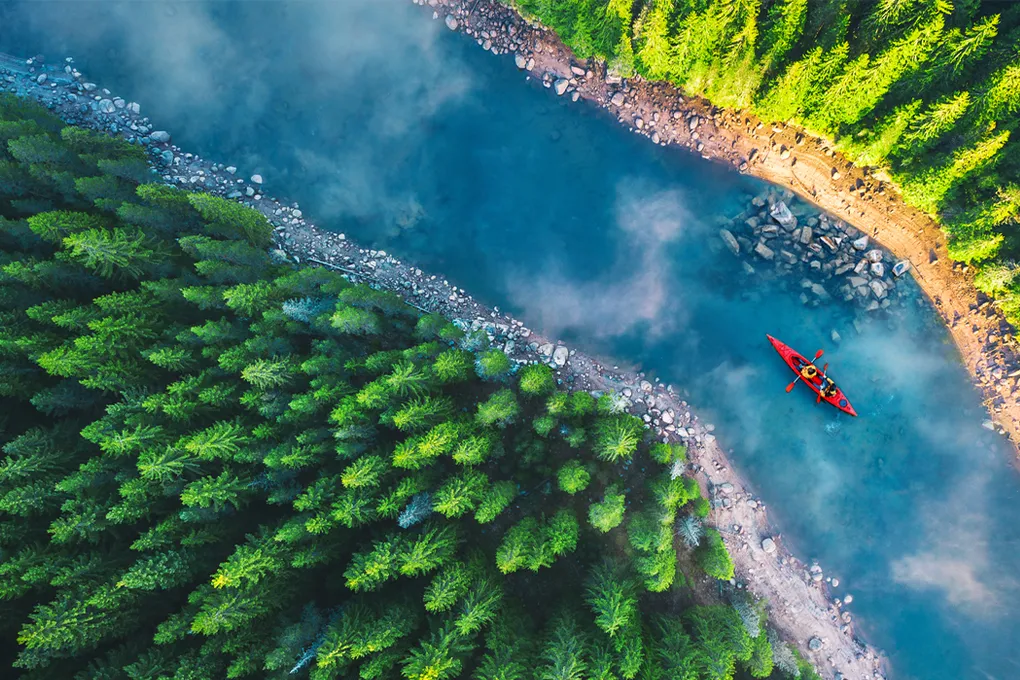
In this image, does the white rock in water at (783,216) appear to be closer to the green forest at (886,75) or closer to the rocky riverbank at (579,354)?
the rocky riverbank at (579,354)

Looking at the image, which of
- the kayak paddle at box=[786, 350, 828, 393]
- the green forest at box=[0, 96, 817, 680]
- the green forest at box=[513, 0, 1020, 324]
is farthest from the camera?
the kayak paddle at box=[786, 350, 828, 393]

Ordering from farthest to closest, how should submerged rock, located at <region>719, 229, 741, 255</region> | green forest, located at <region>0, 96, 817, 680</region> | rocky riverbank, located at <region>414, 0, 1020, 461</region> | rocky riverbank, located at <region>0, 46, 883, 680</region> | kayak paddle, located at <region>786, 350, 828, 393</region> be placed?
submerged rock, located at <region>719, 229, 741, 255</region>, kayak paddle, located at <region>786, 350, 828, 393</region>, rocky riverbank, located at <region>414, 0, 1020, 461</region>, rocky riverbank, located at <region>0, 46, 883, 680</region>, green forest, located at <region>0, 96, 817, 680</region>

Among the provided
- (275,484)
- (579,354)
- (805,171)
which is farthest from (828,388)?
(275,484)

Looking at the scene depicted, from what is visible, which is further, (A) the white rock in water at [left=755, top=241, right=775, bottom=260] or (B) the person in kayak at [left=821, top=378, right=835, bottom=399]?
(A) the white rock in water at [left=755, top=241, right=775, bottom=260]

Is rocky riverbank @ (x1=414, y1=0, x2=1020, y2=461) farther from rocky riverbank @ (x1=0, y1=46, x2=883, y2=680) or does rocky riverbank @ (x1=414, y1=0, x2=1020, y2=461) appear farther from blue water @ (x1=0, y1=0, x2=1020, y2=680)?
rocky riverbank @ (x1=0, y1=46, x2=883, y2=680)

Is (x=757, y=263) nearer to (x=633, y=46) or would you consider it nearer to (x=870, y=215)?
(x=870, y=215)

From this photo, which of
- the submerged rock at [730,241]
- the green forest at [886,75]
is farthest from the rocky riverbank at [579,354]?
the green forest at [886,75]

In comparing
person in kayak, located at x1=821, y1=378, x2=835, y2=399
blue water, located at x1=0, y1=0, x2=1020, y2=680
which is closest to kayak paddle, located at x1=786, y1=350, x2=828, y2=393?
blue water, located at x1=0, y1=0, x2=1020, y2=680

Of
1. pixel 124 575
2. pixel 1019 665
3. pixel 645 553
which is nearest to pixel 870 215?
pixel 645 553
